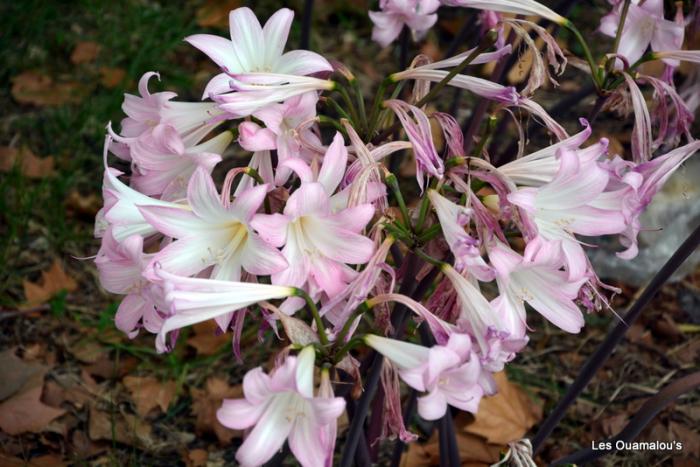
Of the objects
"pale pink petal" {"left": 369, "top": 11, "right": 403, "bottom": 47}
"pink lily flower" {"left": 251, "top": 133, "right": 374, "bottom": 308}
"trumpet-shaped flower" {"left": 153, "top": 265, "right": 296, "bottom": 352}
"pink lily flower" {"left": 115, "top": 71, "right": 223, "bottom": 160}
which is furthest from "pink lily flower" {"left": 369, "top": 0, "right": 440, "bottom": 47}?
"trumpet-shaped flower" {"left": 153, "top": 265, "right": 296, "bottom": 352}

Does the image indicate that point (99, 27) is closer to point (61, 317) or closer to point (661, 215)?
point (61, 317)

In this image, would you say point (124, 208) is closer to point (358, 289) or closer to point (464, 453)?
point (358, 289)

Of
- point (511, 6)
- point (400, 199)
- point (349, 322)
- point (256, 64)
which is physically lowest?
point (349, 322)

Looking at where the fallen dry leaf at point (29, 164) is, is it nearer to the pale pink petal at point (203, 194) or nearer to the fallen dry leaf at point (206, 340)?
the fallen dry leaf at point (206, 340)

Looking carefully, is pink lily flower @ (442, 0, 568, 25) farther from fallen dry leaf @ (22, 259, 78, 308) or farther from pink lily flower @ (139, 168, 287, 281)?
fallen dry leaf @ (22, 259, 78, 308)

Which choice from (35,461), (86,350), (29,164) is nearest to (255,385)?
(35,461)

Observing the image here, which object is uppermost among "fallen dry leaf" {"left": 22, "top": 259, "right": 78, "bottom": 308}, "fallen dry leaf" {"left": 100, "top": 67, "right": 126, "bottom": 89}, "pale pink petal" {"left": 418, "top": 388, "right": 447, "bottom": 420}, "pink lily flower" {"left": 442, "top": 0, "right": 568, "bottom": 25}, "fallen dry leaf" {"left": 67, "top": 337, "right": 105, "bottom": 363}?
"pink lily flower" {"left": 442, "top": 0, "right": 568, "bottom": 25}
